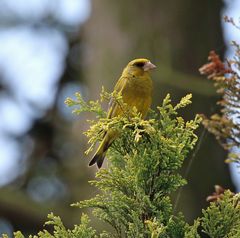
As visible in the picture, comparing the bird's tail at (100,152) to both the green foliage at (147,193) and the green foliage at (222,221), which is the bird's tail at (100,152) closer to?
the green foliage at (147,193)

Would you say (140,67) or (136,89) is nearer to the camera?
(136,89)

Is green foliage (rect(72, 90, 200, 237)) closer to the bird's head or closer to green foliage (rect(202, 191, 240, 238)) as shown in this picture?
green foliage (rect(202, 191, 240, 238))

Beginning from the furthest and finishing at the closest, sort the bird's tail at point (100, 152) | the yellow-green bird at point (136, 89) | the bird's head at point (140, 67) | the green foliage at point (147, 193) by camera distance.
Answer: the bird's head at point (140, 67) < the yellow-green bird at point (136, 89) < the bird's tail at point (100, 152) < the green foliage at point (147, 193)

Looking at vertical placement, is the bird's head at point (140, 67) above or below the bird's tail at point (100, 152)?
above

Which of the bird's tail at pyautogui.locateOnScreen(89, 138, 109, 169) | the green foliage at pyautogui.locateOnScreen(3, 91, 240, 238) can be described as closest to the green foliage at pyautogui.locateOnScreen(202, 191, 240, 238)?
the green foliage at pyautogui.locateOnScreen(3, 91, 240, 238)

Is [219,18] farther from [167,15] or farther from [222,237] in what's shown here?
[222,237]

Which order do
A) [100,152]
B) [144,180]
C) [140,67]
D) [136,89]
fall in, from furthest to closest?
[140,67] → [136,89] → [100,152] → [144,180]

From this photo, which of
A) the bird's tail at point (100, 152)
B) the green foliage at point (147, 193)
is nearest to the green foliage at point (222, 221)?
the green foliage at point (147, 193)

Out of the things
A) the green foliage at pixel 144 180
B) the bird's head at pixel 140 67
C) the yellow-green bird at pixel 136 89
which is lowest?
the green foliage at pixel 144 180

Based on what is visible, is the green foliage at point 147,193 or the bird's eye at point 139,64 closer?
the green foliage at point 147,193

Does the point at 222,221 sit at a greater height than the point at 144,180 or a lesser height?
lesser

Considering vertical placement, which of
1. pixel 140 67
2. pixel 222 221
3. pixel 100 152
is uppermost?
pixel 140 67

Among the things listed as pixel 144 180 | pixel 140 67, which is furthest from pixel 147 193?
pixel 140 67

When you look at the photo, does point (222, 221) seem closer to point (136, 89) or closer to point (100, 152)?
point (100, 152)
